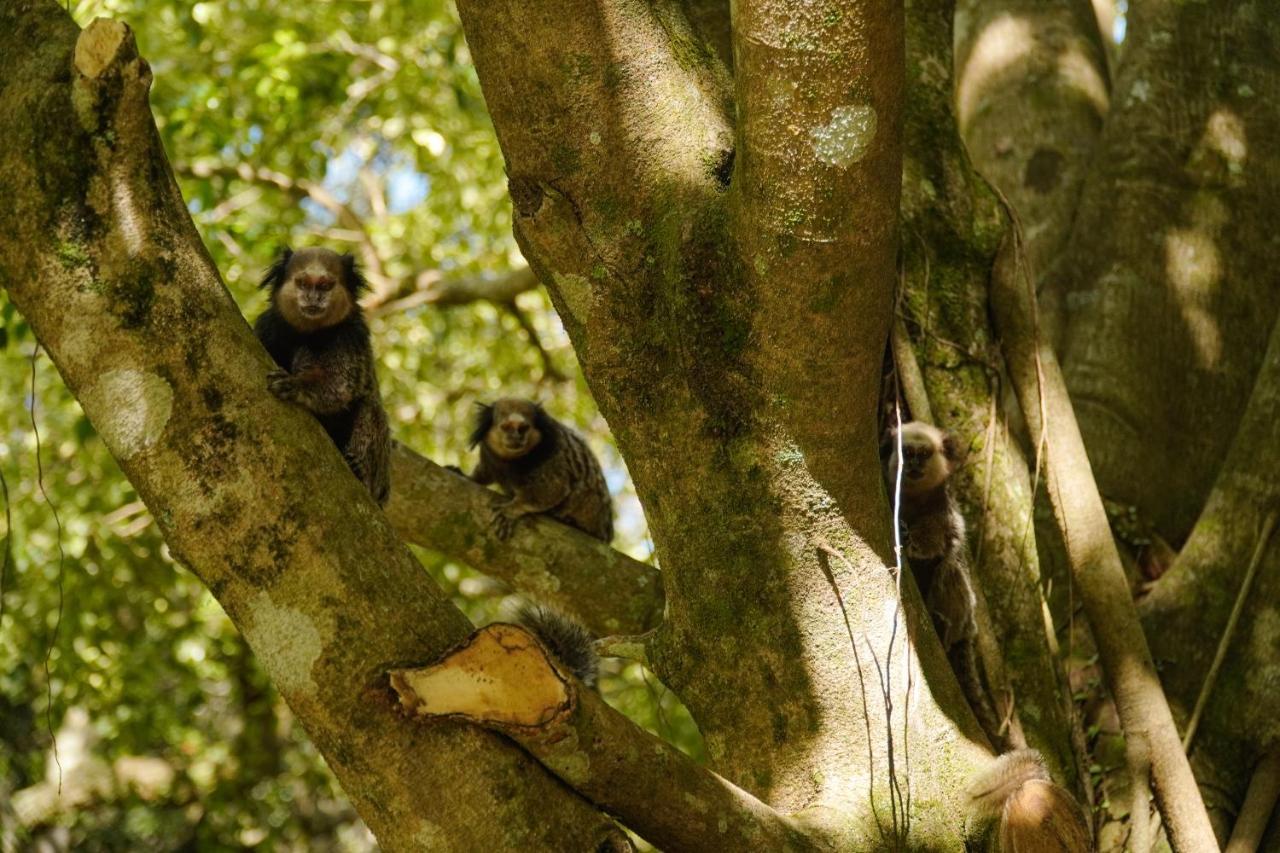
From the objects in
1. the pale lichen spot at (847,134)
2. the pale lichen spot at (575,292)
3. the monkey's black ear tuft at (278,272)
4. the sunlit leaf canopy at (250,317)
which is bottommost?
→ the sunlit leaf canopy at (250,317)

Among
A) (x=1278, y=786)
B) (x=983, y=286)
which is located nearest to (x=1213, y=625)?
(x=1278, y=786)

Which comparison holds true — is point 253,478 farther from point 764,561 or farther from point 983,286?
point 983,286

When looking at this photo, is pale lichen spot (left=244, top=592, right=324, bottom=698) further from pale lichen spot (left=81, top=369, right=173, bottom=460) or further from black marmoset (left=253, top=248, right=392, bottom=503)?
black marmoset (left=253, top=248, right=392, bottom=503)

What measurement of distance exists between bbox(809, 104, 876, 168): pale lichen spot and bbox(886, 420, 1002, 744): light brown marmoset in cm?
124

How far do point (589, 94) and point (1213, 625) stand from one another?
2643mm

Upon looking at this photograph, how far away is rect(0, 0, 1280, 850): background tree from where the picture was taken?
96.8 inches

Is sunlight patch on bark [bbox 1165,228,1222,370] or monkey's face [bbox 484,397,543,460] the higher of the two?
sunlight patch on bark [bbox 1165,228,1222,370]

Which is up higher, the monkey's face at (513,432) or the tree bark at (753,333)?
the tree bark at (753,333)

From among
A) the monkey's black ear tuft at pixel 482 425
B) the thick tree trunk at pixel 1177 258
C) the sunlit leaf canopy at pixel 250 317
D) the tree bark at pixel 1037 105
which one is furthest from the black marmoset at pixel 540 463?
the thick tree trunk at pixel 1177 258

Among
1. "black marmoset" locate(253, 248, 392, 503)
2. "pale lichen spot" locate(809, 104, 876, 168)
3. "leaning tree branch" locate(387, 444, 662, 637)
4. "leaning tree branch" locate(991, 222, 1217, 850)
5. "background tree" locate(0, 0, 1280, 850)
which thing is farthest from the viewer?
"leaning tree branch" locate(387, 444, 662, 637)

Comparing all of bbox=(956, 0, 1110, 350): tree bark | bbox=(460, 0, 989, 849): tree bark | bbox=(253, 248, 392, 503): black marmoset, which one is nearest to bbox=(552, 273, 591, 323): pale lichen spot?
bbox=(460, 0, 989, 849): tree bark

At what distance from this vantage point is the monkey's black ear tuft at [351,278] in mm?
4801

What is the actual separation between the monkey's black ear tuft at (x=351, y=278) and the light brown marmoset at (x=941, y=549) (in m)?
2.09

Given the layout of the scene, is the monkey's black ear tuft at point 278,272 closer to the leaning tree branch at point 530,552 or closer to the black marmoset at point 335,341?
the black marmoset at point 335,341
